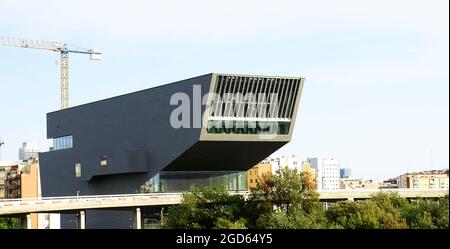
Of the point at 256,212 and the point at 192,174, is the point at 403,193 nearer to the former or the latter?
the point at 192,174

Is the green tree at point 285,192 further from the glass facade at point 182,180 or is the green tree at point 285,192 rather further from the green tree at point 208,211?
the glass facade at point 182,180

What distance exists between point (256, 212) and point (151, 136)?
28.4m

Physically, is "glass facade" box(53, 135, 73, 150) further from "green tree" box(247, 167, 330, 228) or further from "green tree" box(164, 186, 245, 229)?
"green tree" box(247, 167, 330, 228)

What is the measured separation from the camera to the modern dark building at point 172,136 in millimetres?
82000

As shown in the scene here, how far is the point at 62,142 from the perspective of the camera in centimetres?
10631

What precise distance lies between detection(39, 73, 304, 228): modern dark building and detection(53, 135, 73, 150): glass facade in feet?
0.43

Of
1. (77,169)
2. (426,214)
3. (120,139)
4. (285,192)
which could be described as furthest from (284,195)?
(77,169)

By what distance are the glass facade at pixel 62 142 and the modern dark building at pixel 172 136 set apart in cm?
13

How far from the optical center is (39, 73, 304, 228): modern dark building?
82.0 m

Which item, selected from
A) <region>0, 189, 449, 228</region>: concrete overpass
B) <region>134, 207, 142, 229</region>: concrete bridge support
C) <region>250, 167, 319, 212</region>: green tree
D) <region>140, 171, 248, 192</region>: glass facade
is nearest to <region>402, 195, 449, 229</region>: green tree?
<region>250, 167, 319, 212</region>: green tree

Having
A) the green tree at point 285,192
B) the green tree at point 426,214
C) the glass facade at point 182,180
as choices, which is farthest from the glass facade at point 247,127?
the green tree at point 426,214

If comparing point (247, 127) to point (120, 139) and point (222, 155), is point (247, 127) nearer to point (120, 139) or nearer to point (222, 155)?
point (222, 155)

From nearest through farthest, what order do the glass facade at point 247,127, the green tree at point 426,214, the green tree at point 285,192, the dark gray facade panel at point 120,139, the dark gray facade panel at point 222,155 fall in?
the green tree at point 426,214 < the green tree at point 285,192 < the glass facade at point 247,127 < the dark gray facade panel at point 222,155 < the dark gray facade panel at point 120,139
